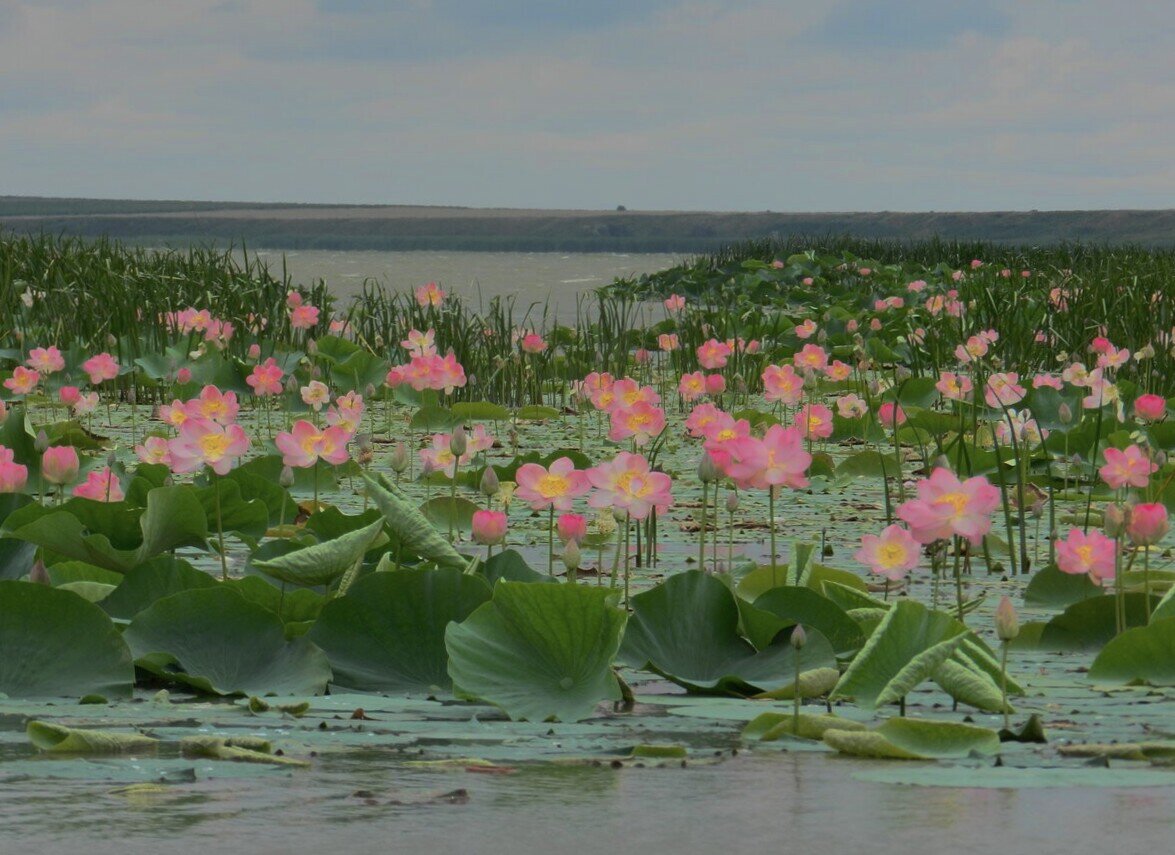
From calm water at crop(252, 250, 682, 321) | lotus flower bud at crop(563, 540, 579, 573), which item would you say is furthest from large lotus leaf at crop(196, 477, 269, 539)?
calm water at crop(252, 250, 682, 321)

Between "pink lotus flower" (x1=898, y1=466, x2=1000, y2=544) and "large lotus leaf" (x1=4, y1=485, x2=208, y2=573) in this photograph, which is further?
"large lotus leaf" (x1=4, y1=485, x2=208, y2=573)

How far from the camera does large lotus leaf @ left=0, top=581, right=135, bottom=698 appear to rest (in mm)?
1657

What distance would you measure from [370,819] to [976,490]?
2.96 feet

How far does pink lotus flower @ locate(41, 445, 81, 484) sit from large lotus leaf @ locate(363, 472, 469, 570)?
0.69m

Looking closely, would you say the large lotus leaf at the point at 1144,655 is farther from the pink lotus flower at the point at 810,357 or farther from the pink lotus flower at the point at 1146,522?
the pink lotus flower at the point at 810,357

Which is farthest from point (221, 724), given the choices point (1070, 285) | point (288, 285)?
point (1070, 285)

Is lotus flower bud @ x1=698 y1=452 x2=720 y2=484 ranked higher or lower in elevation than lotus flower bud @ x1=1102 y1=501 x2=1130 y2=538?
higher

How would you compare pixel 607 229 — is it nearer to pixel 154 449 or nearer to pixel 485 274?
pixel 485 274

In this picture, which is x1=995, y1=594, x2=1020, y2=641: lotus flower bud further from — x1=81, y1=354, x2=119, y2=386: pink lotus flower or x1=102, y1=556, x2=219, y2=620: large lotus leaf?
x1=81, y1=354, x2=119, y2=386: pink lotus flower

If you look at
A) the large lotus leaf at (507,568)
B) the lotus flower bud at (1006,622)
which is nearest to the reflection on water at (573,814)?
the lotus flower bud at (1006,622)

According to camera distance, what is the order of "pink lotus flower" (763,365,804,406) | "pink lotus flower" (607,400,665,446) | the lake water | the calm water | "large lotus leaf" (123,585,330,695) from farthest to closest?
1. the calm water
2. "pink lotus flower" (763,365,804,406)
3. "pink lotus flower" (607,400,665,446)
4. "large lotus leaf" (123,585,330,695)
5. the lake water

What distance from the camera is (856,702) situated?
5.52 feet

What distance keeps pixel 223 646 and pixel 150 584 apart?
0.23 meters

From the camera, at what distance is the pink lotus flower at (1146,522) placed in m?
1.90
